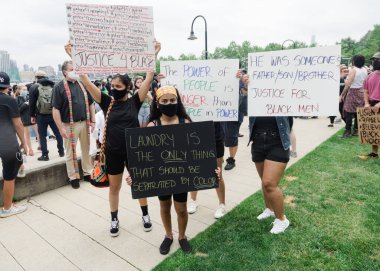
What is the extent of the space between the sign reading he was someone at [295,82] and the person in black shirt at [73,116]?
3.06m

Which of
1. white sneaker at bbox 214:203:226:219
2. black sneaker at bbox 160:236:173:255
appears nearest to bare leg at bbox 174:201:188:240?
black sneaker at bbox 160:236:173:255

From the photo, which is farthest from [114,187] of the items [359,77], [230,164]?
[359,77]

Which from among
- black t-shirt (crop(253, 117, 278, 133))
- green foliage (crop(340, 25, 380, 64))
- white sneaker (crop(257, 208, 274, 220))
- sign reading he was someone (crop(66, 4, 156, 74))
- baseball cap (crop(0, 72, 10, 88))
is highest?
green foliage (crop(340, 25, 380, 64))

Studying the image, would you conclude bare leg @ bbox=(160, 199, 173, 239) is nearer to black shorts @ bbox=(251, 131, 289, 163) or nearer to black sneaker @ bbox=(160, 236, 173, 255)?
black sneaker @ bbox=(160, 236, 173, 255)

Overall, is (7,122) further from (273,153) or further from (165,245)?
(273,153)

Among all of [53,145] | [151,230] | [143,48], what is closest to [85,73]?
[143,48]

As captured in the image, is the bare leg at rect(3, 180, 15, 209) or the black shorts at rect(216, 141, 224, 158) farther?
the bare leg at rect(3, 180, 15, 209)

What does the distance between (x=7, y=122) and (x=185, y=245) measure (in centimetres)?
282

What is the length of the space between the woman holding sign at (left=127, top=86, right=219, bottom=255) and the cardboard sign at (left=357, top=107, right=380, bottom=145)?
445cm

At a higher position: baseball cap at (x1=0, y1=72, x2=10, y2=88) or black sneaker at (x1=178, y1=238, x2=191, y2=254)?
baseball cap at (x1=0, y1=72, x2=10, y2=88)

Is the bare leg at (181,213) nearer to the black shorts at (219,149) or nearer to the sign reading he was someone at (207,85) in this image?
the black shorts at (219,149)

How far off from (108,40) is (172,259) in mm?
2364

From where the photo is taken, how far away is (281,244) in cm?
312

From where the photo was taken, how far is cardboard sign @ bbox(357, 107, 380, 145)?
18.7 ft
